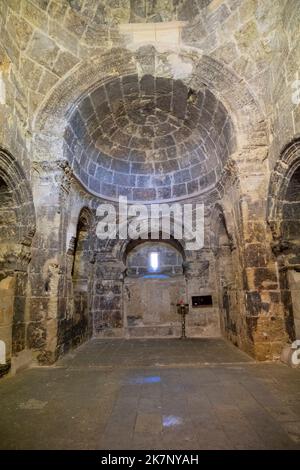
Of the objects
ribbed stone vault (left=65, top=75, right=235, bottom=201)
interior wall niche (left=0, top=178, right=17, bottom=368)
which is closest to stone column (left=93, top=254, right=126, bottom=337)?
ribbed stone vault (left=65, top=75, right=235, bottom=201)

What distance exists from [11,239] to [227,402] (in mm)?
3851

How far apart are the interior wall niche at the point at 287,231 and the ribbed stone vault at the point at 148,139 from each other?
5.06ft

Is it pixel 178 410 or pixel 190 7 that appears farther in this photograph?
pixel 190 7

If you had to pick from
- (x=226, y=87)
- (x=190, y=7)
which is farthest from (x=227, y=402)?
(x=190, y=7)

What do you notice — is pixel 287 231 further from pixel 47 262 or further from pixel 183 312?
pixel 47 262

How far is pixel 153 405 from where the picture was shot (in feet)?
9.52

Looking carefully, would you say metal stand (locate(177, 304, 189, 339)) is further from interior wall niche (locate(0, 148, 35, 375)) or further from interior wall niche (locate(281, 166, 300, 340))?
interior wall niche (locate(0, 148, 35, 375))

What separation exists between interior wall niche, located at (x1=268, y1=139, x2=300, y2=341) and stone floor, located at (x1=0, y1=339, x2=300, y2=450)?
2.79 feet

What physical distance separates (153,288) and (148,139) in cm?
417

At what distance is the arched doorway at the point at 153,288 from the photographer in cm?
751

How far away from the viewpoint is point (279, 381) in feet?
11.6
